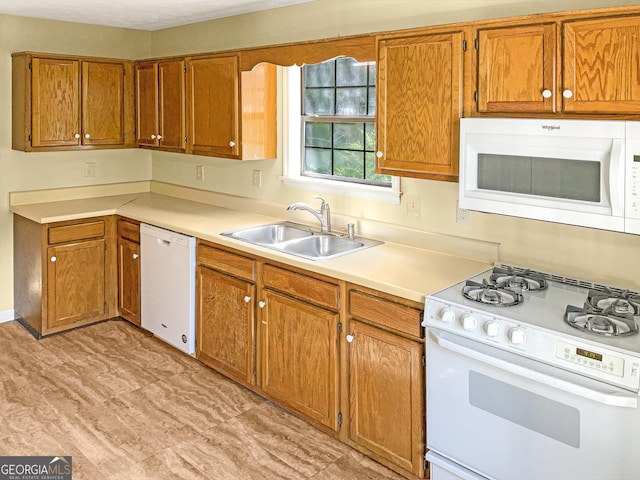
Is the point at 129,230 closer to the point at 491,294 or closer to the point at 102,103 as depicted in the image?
the point at 102,103

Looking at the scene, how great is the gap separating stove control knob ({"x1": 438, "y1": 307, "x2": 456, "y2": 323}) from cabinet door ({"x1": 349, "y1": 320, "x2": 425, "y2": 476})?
0.21 meters

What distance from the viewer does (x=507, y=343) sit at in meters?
2.04

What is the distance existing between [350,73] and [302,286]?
1.39 metres

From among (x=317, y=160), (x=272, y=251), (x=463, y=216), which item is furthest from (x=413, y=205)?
(x=317, y=160)

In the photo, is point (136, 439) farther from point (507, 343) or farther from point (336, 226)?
point (507, 343)

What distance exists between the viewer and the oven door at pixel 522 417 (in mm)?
1848

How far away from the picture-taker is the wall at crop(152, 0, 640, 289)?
7.95 ft

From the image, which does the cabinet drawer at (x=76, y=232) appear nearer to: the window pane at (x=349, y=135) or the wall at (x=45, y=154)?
the wall at (x=45, y=154)

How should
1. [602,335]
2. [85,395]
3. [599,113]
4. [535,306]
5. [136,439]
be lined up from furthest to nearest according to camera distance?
[85,395], [136,439], [535,306], [599,113], [602,335]

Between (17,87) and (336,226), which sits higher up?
(17,87)

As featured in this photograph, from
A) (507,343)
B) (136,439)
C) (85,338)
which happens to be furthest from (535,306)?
(85,338)

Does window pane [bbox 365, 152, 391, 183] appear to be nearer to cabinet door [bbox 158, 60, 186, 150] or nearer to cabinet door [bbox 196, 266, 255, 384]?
cabinet door [bbox 196, 266, 255, 384]

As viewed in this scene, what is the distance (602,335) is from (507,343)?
305mm

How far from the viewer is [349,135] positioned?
3553mm
